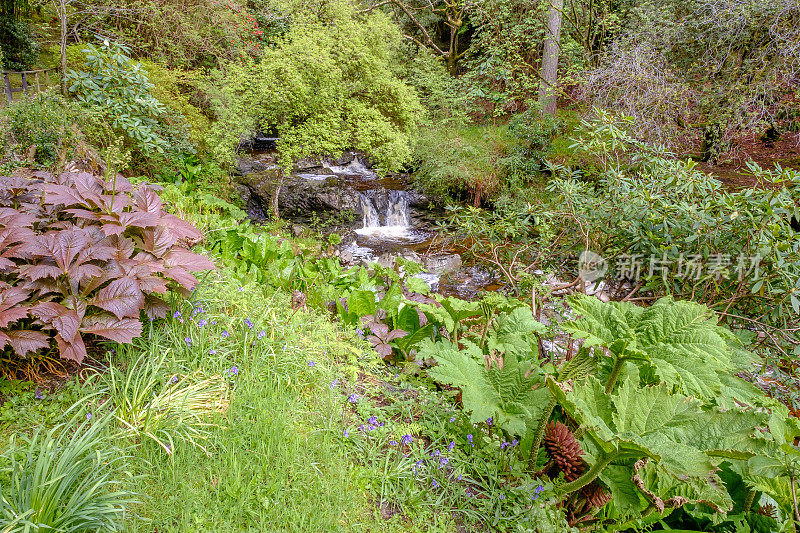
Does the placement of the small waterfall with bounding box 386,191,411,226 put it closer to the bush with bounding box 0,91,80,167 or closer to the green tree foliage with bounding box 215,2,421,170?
the green tree foliage with bounding box 215,2,421,170

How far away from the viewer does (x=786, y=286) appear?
8.21ft

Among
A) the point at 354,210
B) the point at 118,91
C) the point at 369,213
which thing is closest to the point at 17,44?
the point at 118,91

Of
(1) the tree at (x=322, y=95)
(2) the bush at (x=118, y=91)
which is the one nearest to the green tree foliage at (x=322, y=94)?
(1) the tree at (x=322, y=95)

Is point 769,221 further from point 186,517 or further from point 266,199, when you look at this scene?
point 266,199

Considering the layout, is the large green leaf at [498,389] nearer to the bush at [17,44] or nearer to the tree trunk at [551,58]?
the tree trunk at [551,58]

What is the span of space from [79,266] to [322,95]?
19.2 ft

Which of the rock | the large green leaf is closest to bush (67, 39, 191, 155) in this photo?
the rock

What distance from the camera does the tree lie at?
7.07 meters

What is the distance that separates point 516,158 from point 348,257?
4.39m

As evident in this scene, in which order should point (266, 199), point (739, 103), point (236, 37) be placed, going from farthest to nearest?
point (236, 37) < point (266, 199) < point (739, 103)

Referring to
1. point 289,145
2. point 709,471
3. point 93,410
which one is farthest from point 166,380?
point 289,145

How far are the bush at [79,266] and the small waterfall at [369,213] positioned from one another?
736 centimetres

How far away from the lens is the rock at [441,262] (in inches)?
281

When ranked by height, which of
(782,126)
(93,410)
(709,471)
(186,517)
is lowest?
(186,517)
